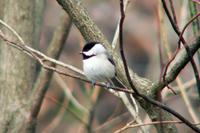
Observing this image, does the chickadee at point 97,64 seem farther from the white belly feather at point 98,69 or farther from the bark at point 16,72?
the bark at point 16,72

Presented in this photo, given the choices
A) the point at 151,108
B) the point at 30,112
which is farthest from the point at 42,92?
the point at 151,108

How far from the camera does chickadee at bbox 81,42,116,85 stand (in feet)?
8.33

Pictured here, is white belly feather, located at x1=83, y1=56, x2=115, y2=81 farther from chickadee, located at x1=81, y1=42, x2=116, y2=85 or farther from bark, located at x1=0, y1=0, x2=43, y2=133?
bark, located at x1=0, y1=0, x2=43, y2=133

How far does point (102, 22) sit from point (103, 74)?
25.3 ft

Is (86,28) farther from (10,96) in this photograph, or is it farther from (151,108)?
(10,96)

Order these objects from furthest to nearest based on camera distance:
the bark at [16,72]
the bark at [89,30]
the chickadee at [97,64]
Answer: the bark at [16,72]
the chickadee at [97,64]
the bark at [89,30]

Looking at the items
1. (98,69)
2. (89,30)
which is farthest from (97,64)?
(89,30)

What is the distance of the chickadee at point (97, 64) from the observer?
8.33ft

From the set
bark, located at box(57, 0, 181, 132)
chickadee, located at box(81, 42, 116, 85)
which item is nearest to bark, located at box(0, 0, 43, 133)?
chickadee, located at box(81, 42, 116, 85)

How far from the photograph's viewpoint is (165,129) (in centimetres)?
230

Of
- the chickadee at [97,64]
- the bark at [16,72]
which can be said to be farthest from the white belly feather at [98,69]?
the bark at [16,72]

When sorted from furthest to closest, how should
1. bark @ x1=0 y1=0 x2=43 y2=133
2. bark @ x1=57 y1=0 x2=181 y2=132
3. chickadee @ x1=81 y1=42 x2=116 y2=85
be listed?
bark @ x1=0 y1=0 x2=43 y2=133
chickadee @ x1=81 y1=42 x2=116 y2=85
bark @ x1=57 y1=0 x2=181 y2=132

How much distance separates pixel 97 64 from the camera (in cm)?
263

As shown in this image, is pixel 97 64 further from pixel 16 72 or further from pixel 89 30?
pixel 16 72
